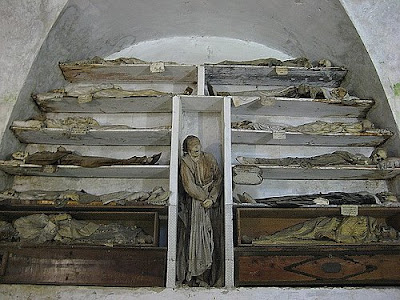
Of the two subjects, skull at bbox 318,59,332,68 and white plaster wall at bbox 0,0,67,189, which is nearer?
white plaster wall at bbox 0,0,67,189

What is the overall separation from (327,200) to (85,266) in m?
1.80

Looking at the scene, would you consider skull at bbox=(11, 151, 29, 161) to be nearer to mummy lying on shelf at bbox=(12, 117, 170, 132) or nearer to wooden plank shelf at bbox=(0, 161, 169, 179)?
wooden plank shelf at bbox=(0, 161, 169, 179)

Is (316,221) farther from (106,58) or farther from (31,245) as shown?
(106,58)

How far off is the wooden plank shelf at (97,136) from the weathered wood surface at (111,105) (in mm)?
317

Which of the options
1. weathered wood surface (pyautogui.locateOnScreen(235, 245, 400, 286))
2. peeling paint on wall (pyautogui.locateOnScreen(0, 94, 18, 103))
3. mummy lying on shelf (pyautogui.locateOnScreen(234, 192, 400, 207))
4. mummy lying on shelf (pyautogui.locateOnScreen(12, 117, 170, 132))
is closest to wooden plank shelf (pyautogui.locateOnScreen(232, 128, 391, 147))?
mummy lying on shelf (pyautogui.locateOnScreen(234, 192, 400, 207))

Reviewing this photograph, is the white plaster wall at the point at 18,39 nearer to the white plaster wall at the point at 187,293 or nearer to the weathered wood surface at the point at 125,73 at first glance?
the weathered wood surface at the point at 125,73

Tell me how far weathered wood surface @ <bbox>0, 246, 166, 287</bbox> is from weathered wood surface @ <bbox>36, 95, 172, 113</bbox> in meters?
1.33

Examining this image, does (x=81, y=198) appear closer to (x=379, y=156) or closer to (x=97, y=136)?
(x=97, y=136)

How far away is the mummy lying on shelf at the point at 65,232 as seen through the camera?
11.7 ft

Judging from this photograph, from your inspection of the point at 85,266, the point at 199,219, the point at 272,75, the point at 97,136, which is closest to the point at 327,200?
the point at 199,219

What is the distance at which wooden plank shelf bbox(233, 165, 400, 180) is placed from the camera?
391 cm

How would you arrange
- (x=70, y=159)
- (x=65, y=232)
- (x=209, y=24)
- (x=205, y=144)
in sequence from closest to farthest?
(x=65, y=232)
(x=70, y=159)
(x=205, y=144)
(x=209, y=24)

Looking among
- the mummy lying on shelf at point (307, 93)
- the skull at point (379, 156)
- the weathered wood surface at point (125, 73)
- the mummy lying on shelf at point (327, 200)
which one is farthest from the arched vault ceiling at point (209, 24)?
the mummy lying on shelf at point (327, 200)

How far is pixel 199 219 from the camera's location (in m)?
3.65
